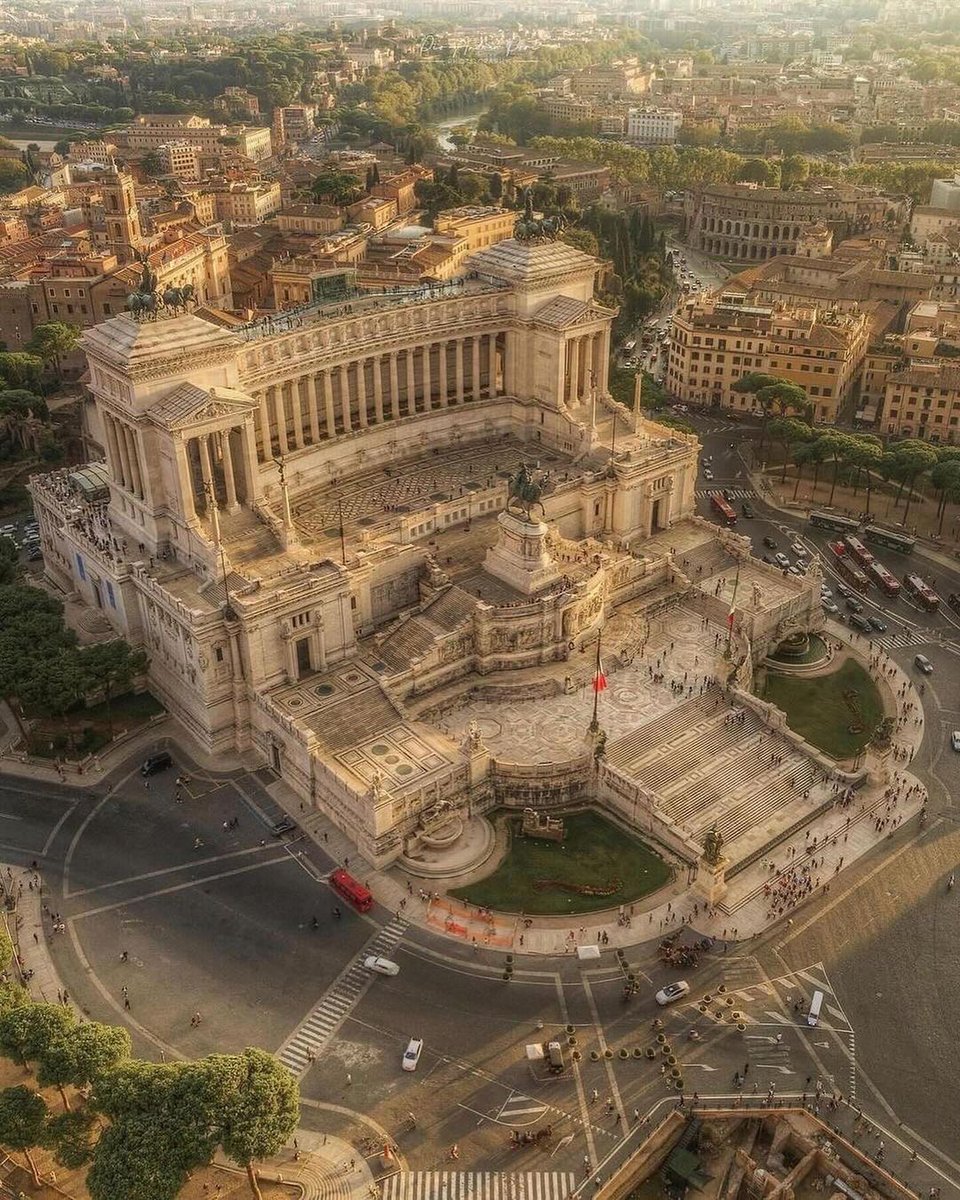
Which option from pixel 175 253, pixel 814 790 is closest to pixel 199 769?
pixel 814 790

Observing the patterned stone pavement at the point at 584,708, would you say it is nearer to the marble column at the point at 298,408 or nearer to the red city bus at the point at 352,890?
the red city bus at the point at 352,890

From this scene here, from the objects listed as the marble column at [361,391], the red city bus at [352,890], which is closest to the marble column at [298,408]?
the marble column at [361,391]

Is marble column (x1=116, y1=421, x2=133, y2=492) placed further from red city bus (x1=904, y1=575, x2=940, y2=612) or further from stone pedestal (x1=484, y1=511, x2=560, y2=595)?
red city bus (x1=904, y1=575, x2=940, y2=612)

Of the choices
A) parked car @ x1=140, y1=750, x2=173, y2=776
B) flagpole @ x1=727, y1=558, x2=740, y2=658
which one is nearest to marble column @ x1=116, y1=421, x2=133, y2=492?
parked car @ x1=140, y1=750, x2=173, y2=776

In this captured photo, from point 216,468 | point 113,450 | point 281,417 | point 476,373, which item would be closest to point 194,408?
point 216,468

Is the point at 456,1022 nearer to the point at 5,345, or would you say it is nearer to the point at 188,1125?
the point at 188,1125

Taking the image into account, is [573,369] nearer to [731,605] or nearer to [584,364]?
[584,364]
